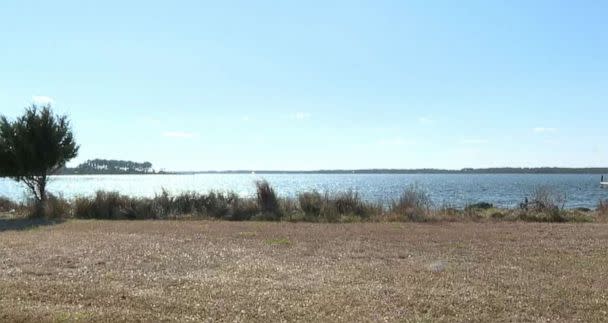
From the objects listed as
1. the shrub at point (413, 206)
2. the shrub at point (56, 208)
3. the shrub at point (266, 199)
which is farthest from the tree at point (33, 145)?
the shrub at point (413, 206)

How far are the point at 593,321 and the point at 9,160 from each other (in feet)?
71.6

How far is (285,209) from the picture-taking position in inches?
805

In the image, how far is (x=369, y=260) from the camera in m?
9.97

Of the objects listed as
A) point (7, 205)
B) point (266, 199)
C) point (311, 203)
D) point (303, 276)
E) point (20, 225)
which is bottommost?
point (303, 276)

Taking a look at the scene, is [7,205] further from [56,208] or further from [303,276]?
[303,276]

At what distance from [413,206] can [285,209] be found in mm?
4198

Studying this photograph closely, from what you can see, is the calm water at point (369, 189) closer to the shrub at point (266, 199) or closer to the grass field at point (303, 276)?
the shrub at point (266, 199)

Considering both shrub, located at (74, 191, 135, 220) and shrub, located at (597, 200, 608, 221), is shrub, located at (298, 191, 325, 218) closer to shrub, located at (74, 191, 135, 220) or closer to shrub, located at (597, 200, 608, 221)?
shrub, located at (74, 191, 135, 220)

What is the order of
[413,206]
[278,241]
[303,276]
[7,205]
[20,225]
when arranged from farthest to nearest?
[7,205]
[413,206]
[20,225]
[278,241]
[303,276]

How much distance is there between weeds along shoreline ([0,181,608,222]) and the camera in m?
19.3

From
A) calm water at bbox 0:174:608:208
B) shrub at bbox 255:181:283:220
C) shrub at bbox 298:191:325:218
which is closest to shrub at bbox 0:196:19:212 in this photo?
calm water at bbox 0:174:608:208

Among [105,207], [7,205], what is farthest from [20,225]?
[7,205]

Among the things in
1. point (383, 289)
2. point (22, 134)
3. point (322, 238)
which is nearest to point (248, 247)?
point (322, 238)

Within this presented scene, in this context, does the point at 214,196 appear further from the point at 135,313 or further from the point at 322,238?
the point at 135,313
